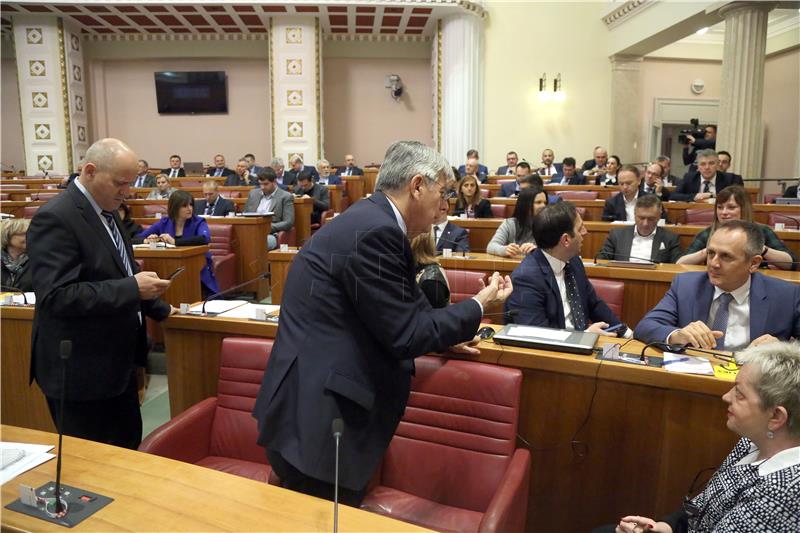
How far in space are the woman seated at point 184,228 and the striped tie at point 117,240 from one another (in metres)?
2.61

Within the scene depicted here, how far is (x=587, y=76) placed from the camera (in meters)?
11.5

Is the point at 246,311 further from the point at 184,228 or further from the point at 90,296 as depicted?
the point at 184,228

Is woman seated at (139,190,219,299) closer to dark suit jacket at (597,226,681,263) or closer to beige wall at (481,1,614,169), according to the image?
dark suit jacket at (597,226,681,263)

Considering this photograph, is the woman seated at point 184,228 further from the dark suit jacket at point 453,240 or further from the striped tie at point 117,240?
the striped tie at point 117,240

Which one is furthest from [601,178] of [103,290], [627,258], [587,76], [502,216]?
[103,290]

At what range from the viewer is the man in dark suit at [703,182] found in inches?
243

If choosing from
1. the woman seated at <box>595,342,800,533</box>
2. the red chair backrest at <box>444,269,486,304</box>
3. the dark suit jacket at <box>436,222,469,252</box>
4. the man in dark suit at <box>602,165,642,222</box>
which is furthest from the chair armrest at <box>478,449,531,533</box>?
the man in dark suit at <box>602,165,642,222</box>

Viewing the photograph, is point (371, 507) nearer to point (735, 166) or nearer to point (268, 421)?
point (268, 421)

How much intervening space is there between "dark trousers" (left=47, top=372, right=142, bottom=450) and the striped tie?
40 cm

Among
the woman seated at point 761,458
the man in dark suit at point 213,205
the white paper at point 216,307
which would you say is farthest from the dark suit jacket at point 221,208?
the woman seated at point 761,458

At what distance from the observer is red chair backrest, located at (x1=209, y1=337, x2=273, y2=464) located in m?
2.10

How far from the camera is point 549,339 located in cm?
202

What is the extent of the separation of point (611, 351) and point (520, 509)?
0.63m

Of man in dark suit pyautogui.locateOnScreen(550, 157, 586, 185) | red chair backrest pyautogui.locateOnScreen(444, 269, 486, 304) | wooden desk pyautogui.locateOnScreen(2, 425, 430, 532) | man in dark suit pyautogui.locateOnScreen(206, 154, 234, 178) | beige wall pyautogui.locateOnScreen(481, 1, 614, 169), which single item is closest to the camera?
wooden desk pyautogui.locateOnScreen(2, 425, 430, 532)
